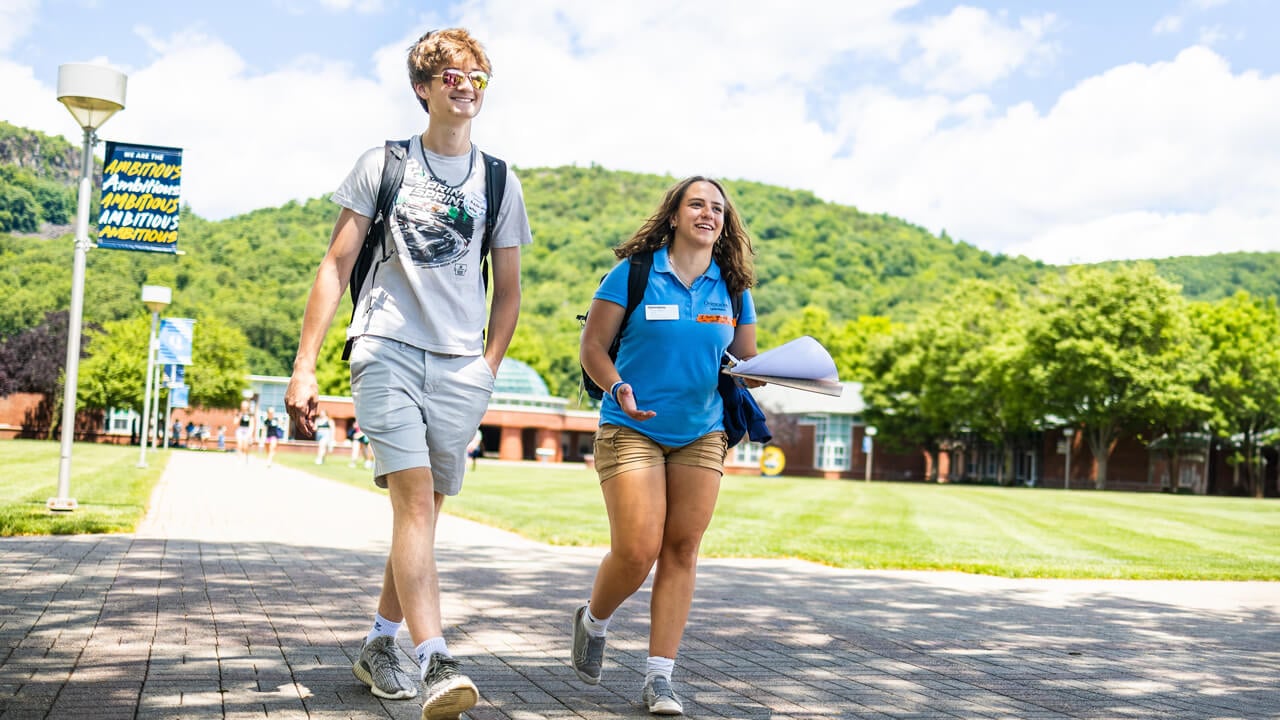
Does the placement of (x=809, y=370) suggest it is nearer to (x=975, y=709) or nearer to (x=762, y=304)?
(x=975, y=709)

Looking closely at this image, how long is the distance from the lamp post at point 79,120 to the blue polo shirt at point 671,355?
30.1 feet

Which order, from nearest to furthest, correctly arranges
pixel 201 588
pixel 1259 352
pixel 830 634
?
pixel 830 634, pixel 201 588, pixel 1259 352

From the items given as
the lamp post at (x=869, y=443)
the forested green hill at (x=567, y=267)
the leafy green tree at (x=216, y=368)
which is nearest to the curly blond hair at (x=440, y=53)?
the forested green hill at (x=567, y=267)

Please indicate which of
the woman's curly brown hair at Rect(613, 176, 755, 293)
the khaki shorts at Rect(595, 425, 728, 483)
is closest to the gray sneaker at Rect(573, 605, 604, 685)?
the khaki shorts at Rect(595, 425, 728, 483)

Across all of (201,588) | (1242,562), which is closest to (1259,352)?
(1242,562)

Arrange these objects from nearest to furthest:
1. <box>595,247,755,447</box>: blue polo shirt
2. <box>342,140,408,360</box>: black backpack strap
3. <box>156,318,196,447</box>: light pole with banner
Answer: <box>342,140,408,360</box>: black backpack strap, <box>595,247,755,447</box>: blue polo shirt, <box>156,318,196,447</box>: light pole with banner

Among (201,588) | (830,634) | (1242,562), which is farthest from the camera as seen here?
(1242,562)

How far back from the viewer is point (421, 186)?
4.14 m

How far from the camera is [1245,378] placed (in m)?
57.3

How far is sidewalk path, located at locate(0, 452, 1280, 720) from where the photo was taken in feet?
14.6

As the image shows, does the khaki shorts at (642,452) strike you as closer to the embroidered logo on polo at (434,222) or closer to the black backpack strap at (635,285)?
the black backpack strap at (635,285)

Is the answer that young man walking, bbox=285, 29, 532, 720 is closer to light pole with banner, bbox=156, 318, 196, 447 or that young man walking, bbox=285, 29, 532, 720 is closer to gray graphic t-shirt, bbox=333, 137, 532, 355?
gray graphic t-shirt, bbox=333, 137, 532, 355

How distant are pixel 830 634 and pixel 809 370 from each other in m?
2.45

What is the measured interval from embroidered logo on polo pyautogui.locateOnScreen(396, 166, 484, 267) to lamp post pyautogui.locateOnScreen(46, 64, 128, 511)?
9181mm
